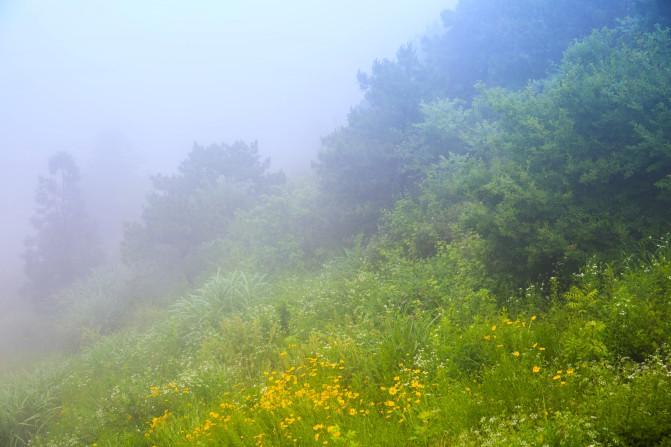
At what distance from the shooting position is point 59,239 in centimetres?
3678

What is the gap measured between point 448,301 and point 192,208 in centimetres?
1948

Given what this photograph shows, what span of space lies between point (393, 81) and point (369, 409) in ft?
53.9

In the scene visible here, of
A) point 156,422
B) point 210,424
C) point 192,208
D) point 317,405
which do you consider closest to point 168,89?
point 192,208

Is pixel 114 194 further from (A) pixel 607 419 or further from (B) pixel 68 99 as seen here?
(A) pixel 607 419

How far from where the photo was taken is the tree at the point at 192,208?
83.5 ft

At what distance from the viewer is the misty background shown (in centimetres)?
4988

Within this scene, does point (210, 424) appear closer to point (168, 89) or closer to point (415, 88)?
point (415, 88)

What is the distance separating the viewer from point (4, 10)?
9744 centimetres

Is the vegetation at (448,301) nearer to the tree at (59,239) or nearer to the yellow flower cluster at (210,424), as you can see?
the yellow flower cluster at (210,424)

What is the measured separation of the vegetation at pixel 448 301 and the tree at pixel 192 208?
545cm

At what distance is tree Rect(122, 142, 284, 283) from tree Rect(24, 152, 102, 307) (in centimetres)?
1171

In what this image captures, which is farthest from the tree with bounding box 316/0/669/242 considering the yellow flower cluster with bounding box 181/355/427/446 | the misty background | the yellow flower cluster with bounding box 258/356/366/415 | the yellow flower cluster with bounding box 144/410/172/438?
the misty background

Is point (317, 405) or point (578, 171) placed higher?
point (578, 171)

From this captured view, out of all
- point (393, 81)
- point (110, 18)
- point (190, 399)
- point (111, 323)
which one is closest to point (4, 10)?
point (110, 18)
